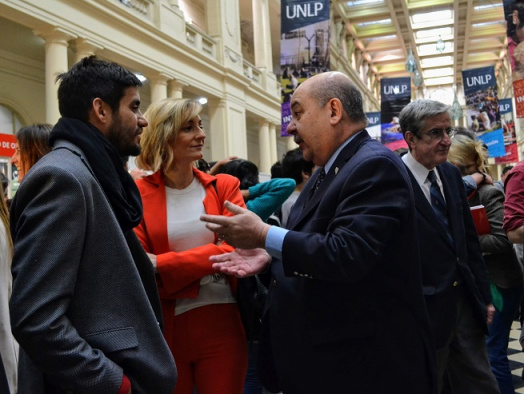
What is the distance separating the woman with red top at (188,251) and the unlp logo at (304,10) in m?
7.21

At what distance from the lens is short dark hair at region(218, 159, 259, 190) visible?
3825 millimetres

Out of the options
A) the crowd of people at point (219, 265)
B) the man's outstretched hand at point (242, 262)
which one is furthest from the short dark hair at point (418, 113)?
the man's outstretched hand at point (242, 262)

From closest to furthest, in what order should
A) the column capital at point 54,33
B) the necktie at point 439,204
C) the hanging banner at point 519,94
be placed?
1. the necktie at point 439,204
2. the column capital at point 54,33
3. the hanging banner at point 519,94

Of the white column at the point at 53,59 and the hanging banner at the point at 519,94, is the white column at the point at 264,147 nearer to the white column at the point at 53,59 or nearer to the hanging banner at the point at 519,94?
the hanging banner at the point at 519,94

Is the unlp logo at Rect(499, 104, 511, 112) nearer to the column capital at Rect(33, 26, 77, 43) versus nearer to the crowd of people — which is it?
the column capital at Rect(33, 26, 77, 43)

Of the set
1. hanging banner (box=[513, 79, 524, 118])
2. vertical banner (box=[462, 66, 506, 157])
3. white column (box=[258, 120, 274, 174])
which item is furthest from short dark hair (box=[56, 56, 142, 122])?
white column (box=[258, 120, 274, 174])

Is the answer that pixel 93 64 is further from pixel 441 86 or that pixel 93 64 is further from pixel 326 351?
pixel 441 86

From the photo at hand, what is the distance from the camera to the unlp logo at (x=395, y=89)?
60.0 feet

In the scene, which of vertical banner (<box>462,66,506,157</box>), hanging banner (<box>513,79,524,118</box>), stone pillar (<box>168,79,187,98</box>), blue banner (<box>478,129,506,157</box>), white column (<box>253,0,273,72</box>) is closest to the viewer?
hanging banner (<box>513,79,524,118</box>)

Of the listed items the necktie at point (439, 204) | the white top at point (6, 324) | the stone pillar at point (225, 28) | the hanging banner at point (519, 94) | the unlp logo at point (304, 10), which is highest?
the stone pillar at point (225, 28)

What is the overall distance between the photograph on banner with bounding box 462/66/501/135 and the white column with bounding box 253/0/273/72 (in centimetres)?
689

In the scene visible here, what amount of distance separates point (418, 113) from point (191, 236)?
1.47 m

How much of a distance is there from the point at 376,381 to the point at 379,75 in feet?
142

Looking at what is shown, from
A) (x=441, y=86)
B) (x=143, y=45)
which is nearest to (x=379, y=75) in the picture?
(x=441, y=86)
